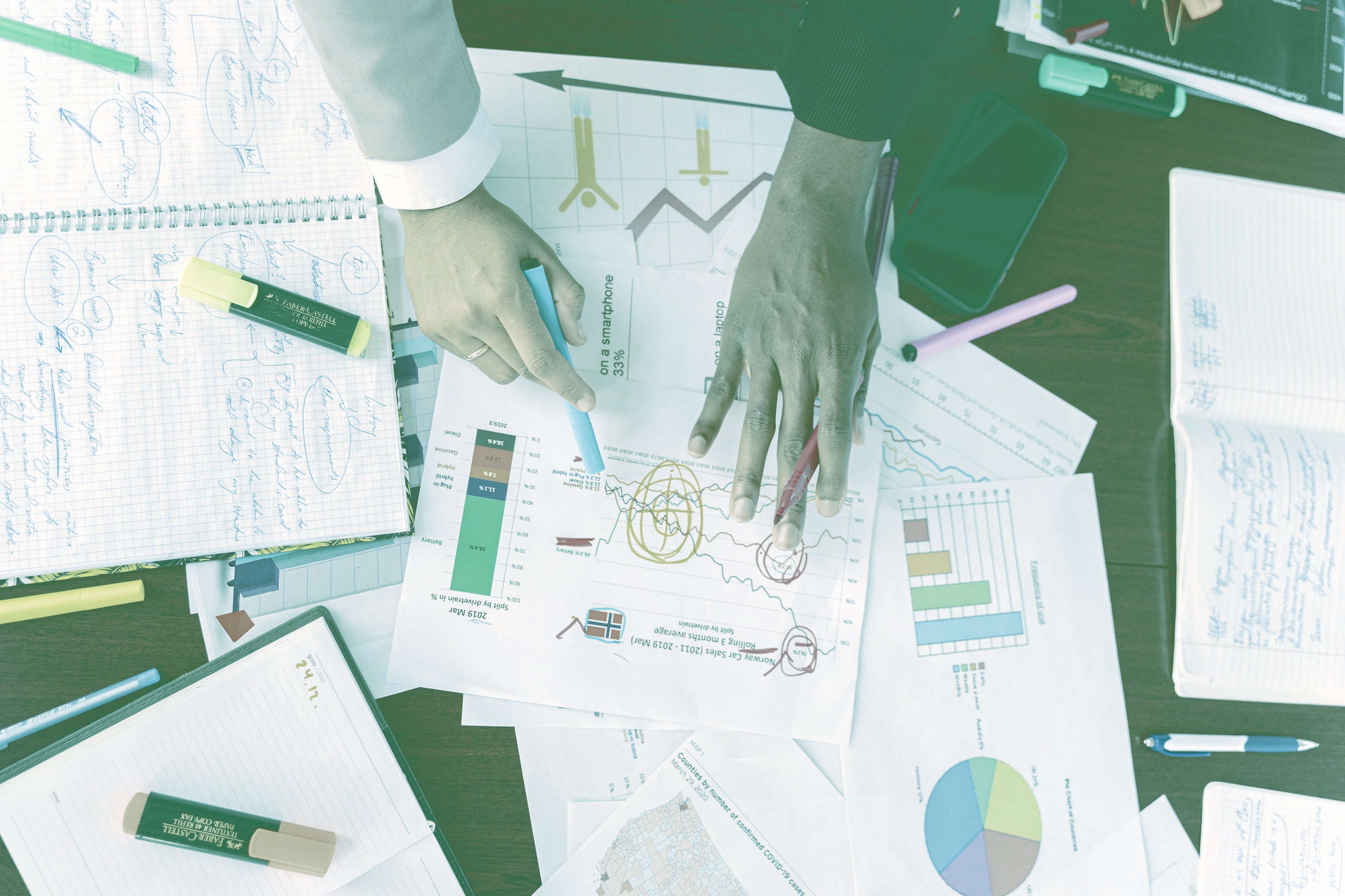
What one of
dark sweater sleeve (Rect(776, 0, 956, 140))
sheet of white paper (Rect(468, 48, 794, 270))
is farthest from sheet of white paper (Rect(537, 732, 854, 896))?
dark sweater sleeve (Rect(776, 0, 956, 140))

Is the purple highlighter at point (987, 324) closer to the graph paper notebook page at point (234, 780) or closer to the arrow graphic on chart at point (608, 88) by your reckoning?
the arrow graphic on chart at point (608, 88)

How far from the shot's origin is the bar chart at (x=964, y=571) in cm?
83

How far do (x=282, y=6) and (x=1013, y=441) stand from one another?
2.95 ft

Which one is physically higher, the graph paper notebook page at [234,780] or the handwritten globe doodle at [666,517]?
the handwritten globe doodle at [666,517]

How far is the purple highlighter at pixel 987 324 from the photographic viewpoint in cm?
84

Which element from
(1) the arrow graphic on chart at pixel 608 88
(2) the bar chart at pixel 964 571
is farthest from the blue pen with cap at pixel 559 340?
(2) the bar chart at pixel 964 571

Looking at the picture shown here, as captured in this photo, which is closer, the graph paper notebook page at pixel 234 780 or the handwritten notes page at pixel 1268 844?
the graph paper notebook page at pixel 234 780

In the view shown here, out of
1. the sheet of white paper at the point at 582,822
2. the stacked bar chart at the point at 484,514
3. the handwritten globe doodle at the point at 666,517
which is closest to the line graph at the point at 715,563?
the handwritten globe doodle at the point at 666,517

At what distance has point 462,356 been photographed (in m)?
0.80

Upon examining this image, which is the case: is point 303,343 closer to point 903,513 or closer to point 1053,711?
point 903,513

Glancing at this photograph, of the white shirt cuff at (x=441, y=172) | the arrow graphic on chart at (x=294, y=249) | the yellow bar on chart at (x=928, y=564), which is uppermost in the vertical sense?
the white shirt cuff at (x=441, y=172)

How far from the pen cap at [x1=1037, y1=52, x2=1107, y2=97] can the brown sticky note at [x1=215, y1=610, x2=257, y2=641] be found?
1.02 m

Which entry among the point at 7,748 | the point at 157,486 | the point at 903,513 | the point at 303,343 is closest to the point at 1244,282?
the point at 903,513

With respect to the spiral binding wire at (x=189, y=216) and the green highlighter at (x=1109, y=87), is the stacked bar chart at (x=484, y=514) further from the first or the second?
the green highlighter at (x=1109, y=87)
